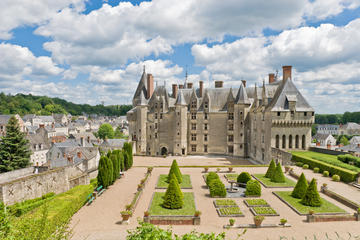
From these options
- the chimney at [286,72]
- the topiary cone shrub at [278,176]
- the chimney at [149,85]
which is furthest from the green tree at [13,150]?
the chimney at [286,72]

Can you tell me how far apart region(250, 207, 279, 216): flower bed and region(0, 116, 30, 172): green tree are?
30.6 m

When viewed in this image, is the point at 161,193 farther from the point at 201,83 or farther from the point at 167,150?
the point at 201,83

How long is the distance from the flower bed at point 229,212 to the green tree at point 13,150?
28376mm

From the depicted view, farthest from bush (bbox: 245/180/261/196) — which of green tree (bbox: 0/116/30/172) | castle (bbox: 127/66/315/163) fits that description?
green tree (bbox: 0/116/30/172)

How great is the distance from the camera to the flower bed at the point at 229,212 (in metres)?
16.5

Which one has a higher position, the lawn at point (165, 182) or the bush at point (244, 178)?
the bush at point (244, 178)

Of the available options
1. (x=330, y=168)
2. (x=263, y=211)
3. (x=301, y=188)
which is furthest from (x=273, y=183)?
(x=263, y=211)

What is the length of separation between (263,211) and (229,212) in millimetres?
2592

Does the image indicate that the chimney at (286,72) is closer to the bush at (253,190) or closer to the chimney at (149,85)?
the bush at (253,190)

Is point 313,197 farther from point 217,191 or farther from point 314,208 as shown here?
point 217,191

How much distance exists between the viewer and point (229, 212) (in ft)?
55.5

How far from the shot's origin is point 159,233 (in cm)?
676

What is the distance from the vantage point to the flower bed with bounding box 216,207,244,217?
649 inches

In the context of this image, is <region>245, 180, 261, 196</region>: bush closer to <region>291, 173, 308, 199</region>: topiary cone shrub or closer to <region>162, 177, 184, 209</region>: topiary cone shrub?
<region>291, 173, 308, 199</region>: topiary cone shrub
